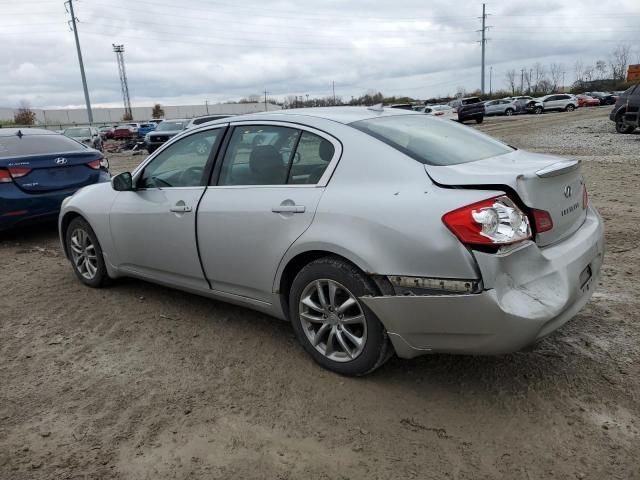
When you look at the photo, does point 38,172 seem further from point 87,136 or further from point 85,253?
point 87,136

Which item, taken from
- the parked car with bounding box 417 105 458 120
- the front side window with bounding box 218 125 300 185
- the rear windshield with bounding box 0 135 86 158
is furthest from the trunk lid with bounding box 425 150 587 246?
the rear windshield with bounding box 0 135 86 158

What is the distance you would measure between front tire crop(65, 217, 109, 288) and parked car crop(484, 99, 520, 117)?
46.6 meters

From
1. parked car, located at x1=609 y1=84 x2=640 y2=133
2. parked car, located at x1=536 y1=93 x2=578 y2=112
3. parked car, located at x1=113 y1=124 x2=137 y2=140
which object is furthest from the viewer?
parked car, located at x1=536 y1=93 x2=578 y2=112

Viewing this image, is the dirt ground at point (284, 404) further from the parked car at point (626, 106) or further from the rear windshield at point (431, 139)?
the parked car at point (626, 106)

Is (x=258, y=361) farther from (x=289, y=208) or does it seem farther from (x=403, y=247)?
(x=403, y=247)

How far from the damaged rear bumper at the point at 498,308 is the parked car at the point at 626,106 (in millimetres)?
16524

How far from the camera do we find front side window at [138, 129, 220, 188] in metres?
4.05

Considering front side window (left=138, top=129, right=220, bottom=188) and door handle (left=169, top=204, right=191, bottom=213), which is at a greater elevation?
front side window (left=138, top=129, right=220, bottom=188)

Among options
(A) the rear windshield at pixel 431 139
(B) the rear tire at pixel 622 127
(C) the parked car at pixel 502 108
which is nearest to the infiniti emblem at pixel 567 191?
(A) the rear windshield at pixel 431 139

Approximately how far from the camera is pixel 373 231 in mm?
2910

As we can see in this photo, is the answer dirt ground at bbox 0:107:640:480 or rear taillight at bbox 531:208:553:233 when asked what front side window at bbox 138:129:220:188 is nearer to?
dirt ground at bbox 0:107:640:480

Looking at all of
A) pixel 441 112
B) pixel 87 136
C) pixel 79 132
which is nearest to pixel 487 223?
pixel 441 112

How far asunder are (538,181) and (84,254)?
411 centimetres

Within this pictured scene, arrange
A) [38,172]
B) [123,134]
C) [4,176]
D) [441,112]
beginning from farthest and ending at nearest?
[123,134] → [441,112] → [38,172] → [4,176]
